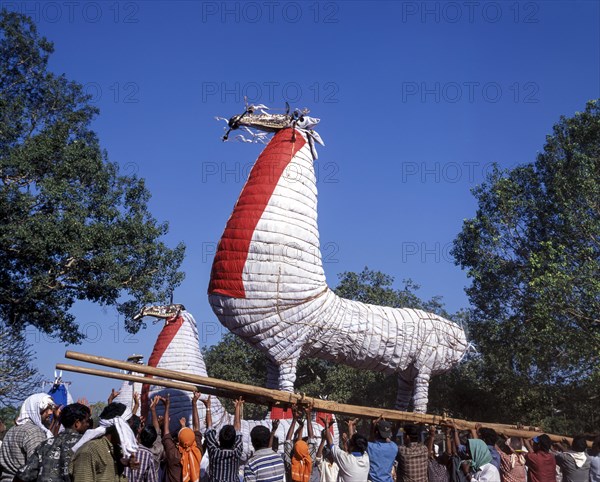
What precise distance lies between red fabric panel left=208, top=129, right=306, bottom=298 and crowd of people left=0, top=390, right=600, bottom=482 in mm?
2653

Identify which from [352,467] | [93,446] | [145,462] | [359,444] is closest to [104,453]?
[93,446]

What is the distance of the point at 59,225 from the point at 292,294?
6652 millimetres

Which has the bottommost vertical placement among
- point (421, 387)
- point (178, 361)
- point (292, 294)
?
point (421, 387)

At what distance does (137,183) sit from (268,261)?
777cm

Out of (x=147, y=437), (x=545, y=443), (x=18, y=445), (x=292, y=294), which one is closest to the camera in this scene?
(x=18, y=445)

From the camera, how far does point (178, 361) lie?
11.0 m

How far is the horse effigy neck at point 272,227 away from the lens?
32.3 ft

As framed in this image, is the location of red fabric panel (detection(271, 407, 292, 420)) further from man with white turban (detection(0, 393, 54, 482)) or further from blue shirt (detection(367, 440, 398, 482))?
man with white turban (detection(0, 393, 54, 482))

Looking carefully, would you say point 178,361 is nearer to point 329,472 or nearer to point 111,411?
point 329,472

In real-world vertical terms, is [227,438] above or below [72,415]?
below

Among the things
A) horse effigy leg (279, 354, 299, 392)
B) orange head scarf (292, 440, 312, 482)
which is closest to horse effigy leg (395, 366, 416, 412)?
horse effigy leg (279, 354, 299, 392)

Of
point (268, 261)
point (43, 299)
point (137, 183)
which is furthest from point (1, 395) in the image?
point (268, 261)

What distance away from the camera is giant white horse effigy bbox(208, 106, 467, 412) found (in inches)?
387

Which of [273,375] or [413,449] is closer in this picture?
[413,449]
